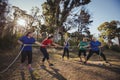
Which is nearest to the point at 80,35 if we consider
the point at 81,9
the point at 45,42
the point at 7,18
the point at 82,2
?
the point at 81,9

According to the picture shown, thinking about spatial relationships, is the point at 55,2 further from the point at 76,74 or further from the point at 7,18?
the point at 76,74

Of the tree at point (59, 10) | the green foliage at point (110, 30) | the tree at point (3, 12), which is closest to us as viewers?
the tree at point (3, 12)

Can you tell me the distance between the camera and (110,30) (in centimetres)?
3409

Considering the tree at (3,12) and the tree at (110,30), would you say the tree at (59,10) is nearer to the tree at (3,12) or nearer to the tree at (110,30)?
the tree at (110,30)

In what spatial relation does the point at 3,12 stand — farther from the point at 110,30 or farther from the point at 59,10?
the point at 110,30

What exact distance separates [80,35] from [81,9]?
19.9 feet

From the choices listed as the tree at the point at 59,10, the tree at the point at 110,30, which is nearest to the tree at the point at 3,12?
the tree at the point at 59,10

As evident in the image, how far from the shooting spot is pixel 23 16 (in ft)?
121

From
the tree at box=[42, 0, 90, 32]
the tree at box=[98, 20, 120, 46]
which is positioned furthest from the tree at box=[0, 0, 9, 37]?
the tree at box=[98, 20, 120, 46]

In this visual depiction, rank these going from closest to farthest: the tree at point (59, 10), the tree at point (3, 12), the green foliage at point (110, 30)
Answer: the tree at point (3, 12) → the tree at point (59, 10) → the green foliage at point (110, 30)

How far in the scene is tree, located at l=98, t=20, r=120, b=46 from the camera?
33625mm

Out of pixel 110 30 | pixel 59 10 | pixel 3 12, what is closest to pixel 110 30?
pixel 110 30

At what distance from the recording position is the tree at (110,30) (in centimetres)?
3362

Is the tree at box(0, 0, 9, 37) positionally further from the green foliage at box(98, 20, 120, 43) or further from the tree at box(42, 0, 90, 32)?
the green foliage at box(98, 20, 120, 43)
